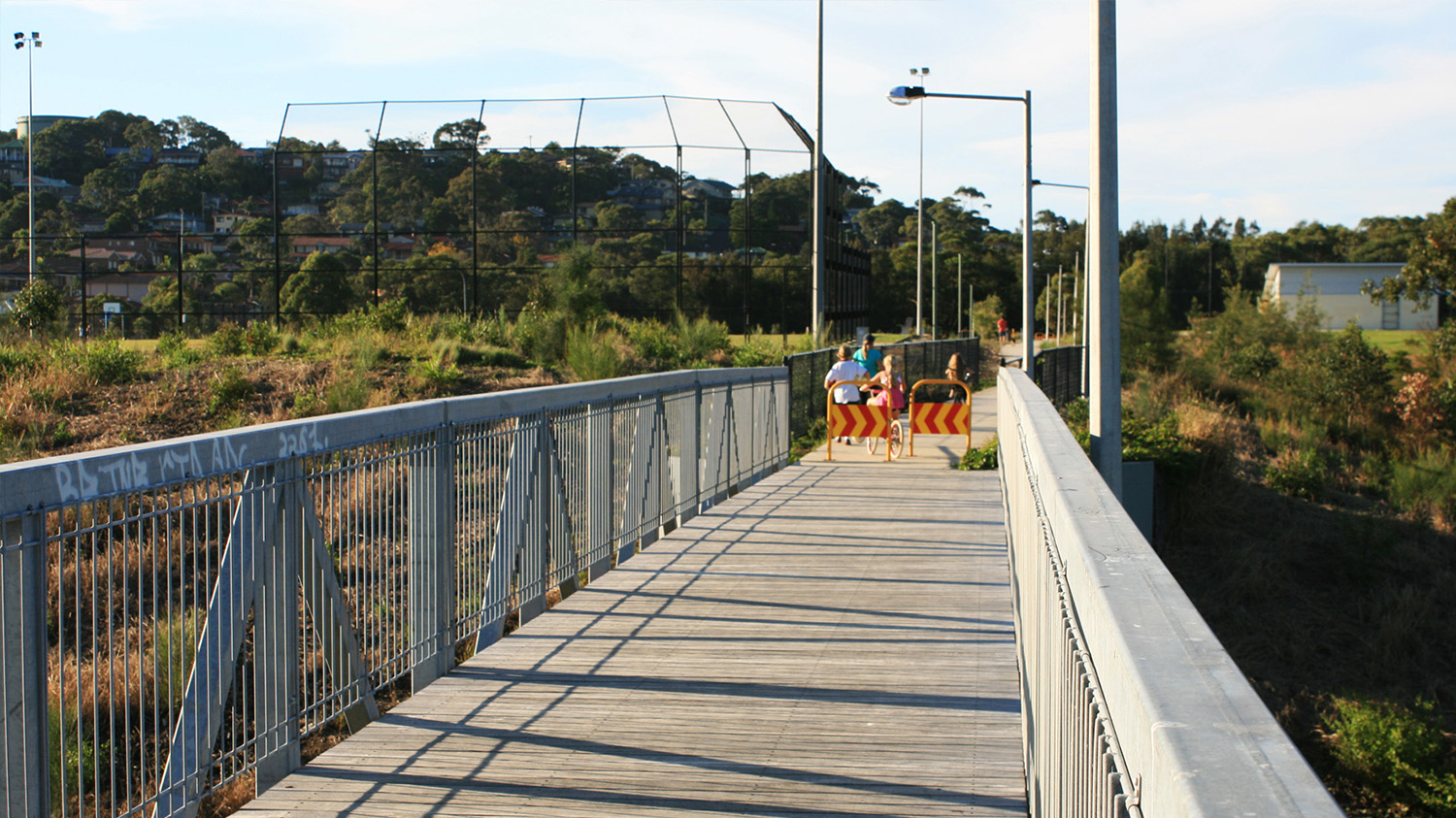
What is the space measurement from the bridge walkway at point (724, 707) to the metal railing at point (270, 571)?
320mm

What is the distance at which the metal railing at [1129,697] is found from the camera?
1.52 meters

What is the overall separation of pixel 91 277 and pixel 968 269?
83.7m

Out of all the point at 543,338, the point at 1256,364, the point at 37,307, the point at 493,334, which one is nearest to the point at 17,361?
the point at 37,307

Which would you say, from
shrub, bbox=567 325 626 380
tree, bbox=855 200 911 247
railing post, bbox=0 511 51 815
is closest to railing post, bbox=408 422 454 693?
railing post, bbox=0 511 51 815

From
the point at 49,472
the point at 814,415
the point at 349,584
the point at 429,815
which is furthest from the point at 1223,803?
the point at 814,415

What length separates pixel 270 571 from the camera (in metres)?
4.86

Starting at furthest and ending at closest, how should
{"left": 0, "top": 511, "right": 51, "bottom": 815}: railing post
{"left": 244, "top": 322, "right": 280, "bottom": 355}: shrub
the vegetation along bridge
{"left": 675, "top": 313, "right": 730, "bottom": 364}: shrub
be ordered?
1. {"left": 675, "top": 313, "right": 730, "bottom": 364}: shrub
2. {"left": 244, "top": 322, "right": 280, "bottom": 355}: shrub
3. {"left": 0, "top": 511, "right": 51, "bottom": 815}: railing post
4. the vegetation along bridge

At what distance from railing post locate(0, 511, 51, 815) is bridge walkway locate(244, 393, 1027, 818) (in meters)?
1.27

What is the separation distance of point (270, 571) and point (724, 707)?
244cm

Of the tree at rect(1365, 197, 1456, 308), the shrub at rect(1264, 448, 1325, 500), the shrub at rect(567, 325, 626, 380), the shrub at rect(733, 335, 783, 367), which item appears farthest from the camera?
the tree at rect(1365, 197, 1456, 308)

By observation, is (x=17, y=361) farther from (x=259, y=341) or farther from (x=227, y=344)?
(x=259, y=341)

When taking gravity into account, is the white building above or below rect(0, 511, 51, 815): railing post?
above

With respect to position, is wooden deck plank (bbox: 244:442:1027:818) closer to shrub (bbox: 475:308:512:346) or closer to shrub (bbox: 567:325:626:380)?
shrub (bbox: 567:325:626:380)

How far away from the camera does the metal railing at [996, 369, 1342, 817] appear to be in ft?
4.99
